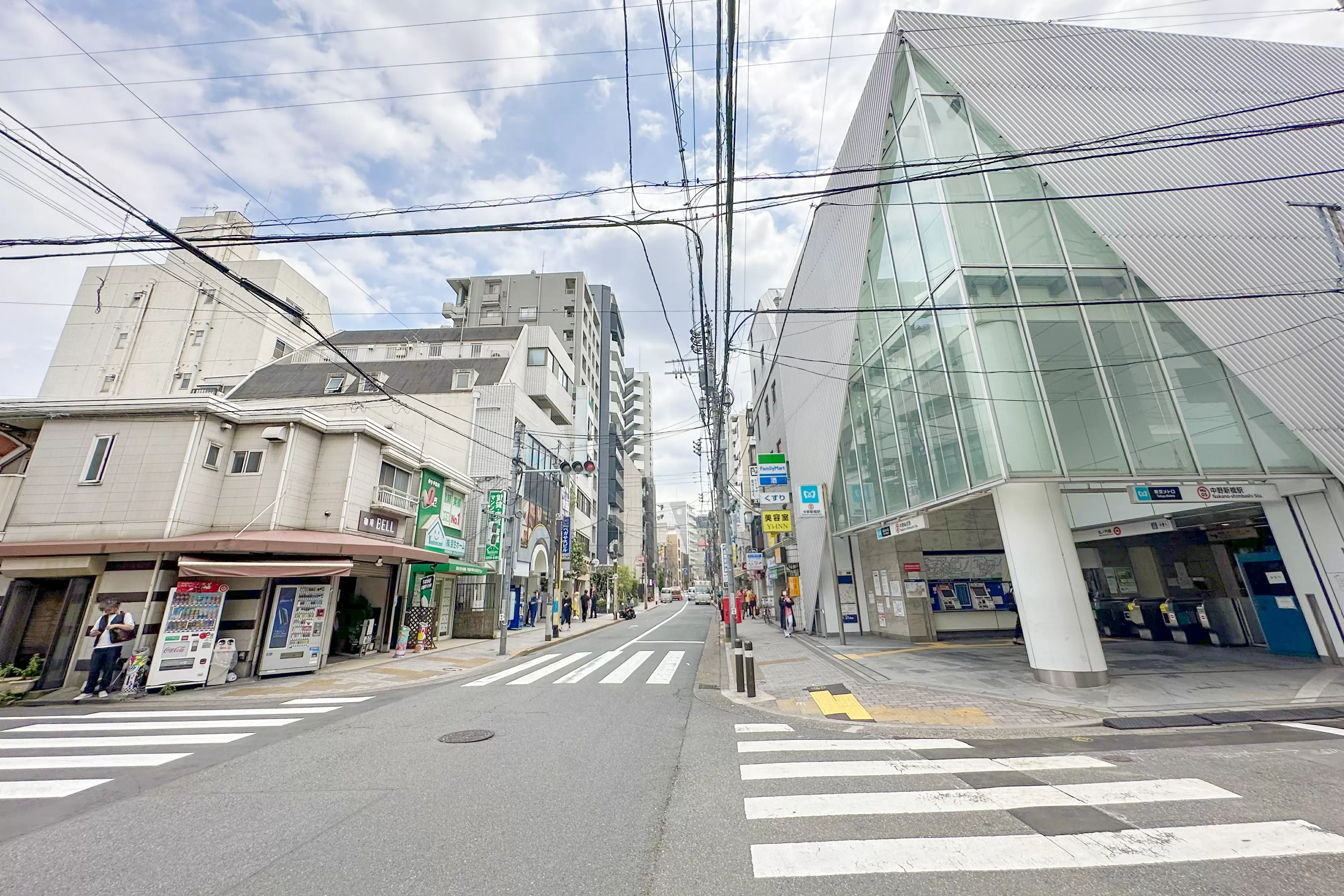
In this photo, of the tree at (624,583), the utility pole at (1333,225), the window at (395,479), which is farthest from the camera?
the tree at (624,583)

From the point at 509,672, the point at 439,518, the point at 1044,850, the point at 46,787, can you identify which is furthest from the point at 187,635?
the point at 1044,850

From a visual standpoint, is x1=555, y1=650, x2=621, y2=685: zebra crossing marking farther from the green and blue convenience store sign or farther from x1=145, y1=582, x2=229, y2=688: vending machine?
the green and blue convenience store sign

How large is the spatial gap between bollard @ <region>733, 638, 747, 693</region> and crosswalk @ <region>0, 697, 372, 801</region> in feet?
24.9

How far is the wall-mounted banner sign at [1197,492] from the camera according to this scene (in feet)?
32.2

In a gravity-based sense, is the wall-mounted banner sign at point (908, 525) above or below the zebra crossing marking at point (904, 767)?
above

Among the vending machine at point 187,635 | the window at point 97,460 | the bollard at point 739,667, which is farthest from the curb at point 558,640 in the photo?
the window at point 97,460

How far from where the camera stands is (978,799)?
4535 millimetres

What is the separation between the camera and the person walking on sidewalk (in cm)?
1014

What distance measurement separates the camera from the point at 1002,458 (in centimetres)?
956

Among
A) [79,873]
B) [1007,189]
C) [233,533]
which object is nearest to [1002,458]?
[1007,189]

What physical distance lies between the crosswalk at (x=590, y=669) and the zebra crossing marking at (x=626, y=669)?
0.04 feet

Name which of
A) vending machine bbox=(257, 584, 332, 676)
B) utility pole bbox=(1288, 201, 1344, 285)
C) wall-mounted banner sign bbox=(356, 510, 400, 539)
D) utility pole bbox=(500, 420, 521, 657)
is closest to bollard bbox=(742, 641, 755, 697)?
utility pole bbox=(500, 420, 521, 657)

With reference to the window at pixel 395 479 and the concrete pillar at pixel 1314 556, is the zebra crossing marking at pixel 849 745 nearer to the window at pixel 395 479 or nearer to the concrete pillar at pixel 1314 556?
the concrete pillar at pixel 1314 556

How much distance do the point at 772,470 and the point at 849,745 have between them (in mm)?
14825
